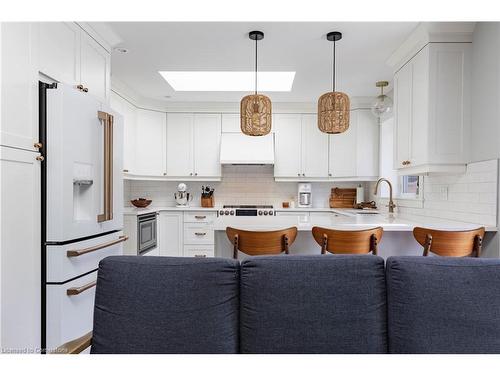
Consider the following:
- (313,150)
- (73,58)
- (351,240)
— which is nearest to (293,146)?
(313,150)

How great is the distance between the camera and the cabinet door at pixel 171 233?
4684mm

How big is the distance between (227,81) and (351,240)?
2819mm

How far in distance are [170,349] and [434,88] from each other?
2711 millimetres

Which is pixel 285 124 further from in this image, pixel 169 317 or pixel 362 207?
pixel 169 317

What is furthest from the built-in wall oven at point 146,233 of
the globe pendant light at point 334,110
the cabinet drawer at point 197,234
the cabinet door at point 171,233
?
the globe pendant light at point 334,110

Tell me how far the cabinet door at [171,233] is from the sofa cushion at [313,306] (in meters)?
3.64

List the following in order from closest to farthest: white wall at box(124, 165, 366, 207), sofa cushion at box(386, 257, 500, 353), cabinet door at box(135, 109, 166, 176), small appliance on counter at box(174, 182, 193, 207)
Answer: sofa cushion at box(386, 257, 500, 353), cabinet door at box(135, 109, 166, 176), small appliance on counter at box(174, 182, 193, 207), white wall at box(124, 165, 366, 207)

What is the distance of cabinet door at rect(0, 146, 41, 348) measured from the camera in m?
1.59

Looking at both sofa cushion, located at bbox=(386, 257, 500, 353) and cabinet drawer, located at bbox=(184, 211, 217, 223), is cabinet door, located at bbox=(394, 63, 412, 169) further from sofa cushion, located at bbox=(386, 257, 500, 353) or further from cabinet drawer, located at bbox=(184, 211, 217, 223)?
cabinet drawer, located at bbox=(184, 211, 217, 223)

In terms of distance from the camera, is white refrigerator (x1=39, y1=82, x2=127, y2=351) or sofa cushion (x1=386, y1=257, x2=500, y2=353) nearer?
sofa cushion (x1=386, y1=257, x2=500, y2=353)

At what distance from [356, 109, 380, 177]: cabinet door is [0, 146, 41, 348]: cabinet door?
4.07m

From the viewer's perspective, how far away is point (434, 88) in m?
2.64

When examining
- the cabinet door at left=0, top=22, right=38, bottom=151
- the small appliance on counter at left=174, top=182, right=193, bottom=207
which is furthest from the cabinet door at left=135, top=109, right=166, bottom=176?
the cabinet door at left=0, top=22, right=38, bottom=151

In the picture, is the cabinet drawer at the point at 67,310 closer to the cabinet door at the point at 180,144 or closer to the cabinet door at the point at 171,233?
the cabinet door at the point at 171,233
